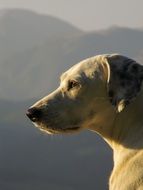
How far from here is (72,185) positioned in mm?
71500

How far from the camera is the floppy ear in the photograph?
16.7ft

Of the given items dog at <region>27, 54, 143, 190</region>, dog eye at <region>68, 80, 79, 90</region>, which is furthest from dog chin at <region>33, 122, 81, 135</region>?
dog eye at <region>68, 80, 79, 90</region>

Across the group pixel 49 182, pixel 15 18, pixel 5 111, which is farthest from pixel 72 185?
pixel 15 18

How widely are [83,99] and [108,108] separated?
0.25m

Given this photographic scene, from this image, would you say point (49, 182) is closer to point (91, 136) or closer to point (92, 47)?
point (91, 136)

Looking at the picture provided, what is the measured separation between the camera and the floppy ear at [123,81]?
5.08 metres

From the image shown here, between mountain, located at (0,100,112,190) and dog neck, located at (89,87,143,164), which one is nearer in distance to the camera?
dog neck, located at (89,87,143,164)

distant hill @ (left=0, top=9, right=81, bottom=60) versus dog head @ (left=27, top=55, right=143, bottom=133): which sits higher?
dog head @ (left=27, top=55, right=143, bottom=133)

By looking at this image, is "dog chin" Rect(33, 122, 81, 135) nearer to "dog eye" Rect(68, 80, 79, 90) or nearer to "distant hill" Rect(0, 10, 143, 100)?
"dog eye" Rect(68, 80, 79, 90)

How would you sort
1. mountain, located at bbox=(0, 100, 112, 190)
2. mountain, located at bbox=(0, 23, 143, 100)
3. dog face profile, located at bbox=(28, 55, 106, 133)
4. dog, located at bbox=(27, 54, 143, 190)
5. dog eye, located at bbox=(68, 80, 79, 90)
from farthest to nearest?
1. mountain, located at bbox=(0, 23, 143, 100)
2. mountain, located at bbox=(0, 100, 112, 190)
3. dog eye, located at bbox=(68, 80, 79, 90)
4. dog face profile, located at bbox=(28, 55, 106, 133)
5. dog, located at bbox=(27, 54, 143, 190)

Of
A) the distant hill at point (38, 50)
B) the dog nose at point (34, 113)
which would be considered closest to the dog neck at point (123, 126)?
the dog nose at point (34, 113)

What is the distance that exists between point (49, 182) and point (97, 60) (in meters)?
68.1

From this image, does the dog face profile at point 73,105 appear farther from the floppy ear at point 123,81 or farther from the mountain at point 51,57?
the mountain at point 51,57

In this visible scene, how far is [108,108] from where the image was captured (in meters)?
5.27
